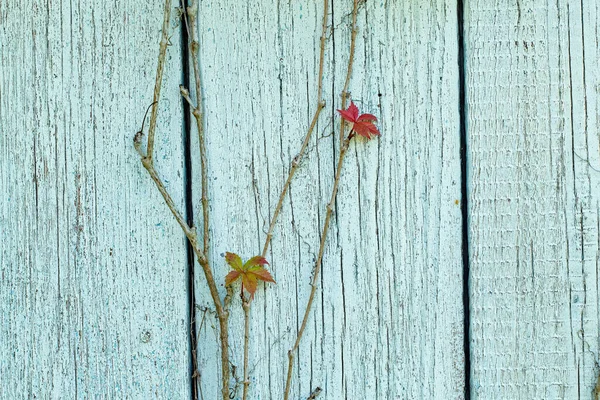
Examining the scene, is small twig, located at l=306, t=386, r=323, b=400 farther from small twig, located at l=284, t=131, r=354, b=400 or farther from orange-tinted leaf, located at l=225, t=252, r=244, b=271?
orange-tinted leaf, located at l=225, t=252, r=244, b=271

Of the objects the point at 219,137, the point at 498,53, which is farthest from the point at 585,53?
the point at 219,137

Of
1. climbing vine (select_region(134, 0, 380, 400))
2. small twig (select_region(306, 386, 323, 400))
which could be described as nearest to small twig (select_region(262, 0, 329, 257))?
climbing vine (select_region(134, 0, 380, 400))

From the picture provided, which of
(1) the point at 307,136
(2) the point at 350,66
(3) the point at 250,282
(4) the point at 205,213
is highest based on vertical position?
(2) the point at 350,66

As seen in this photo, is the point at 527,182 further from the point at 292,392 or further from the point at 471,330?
the point at 292,392

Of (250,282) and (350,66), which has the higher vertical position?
(350,66)

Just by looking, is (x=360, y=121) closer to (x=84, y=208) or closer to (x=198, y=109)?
(x=198, y=109)

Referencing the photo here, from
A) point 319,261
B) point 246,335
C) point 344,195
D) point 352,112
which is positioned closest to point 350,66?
point 352,112
